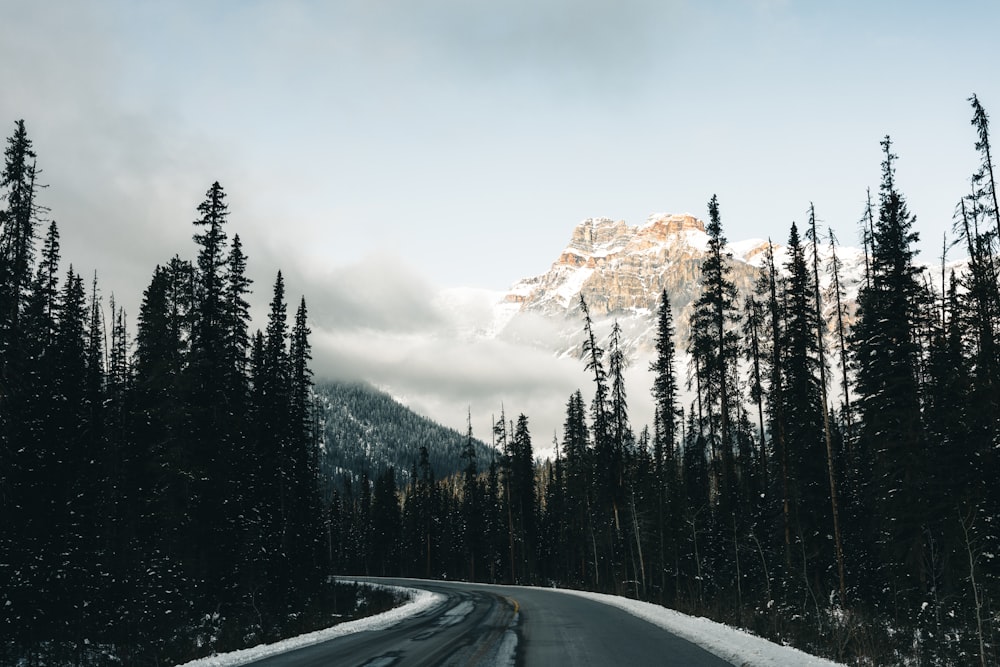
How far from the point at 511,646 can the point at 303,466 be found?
36.3 meters

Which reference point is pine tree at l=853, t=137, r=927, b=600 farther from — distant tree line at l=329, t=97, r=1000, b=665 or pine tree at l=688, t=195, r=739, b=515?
pine tree at l=688, t=195, r=739, b=515

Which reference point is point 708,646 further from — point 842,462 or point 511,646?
point 842,462

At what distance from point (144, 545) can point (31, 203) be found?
16.1 metres

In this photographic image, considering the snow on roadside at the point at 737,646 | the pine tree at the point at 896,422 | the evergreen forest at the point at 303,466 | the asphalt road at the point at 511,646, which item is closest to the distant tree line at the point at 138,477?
the evergreen forest at the point at 303,466

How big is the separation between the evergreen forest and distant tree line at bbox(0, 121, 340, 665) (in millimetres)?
111

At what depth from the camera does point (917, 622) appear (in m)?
24.1

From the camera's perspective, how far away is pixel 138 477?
32719mm

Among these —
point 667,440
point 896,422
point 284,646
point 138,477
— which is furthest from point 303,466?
point 896,422

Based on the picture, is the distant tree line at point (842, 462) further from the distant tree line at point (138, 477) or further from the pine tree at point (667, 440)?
the distant tree line at point (138, 477)

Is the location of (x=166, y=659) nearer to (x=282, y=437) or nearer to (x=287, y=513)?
(x=282, y=437)

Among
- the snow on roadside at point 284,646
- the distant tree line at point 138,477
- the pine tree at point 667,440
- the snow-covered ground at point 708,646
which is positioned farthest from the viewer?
the pine tree at point 667,440

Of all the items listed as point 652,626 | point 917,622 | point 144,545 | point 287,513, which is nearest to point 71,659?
point 144,545

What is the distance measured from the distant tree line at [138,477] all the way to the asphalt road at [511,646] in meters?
4.34

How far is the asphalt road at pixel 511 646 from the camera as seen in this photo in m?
10.0
